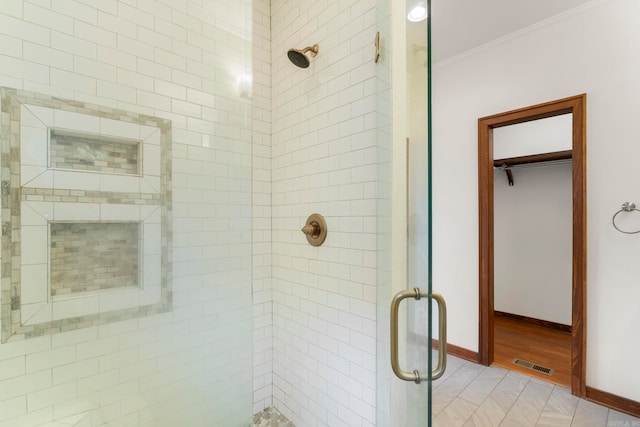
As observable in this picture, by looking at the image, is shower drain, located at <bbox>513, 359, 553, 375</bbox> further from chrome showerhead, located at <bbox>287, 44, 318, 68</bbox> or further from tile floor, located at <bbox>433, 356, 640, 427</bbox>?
chrome showerhead, located at <bbox>287, 44, 318, 68</bbox>

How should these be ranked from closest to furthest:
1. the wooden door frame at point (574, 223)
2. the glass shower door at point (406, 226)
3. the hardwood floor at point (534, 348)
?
the glass shower door at point (406, 226)
the wooden door frame at point (574, 223)
the hardwood floor at point (534, 348)

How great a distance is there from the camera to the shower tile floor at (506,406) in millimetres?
1758

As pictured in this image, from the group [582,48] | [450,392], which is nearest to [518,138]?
[582,48]

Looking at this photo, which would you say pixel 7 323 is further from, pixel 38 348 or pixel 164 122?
pixel 164 122

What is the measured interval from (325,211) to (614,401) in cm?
240

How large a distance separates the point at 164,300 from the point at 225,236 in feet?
1.38

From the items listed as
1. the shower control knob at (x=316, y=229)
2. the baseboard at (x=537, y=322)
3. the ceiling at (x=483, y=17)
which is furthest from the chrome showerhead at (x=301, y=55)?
the baseboard at (x=537, y=322)

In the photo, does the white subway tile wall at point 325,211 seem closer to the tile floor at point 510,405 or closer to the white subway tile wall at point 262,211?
the white subway tile wall at point 262,211

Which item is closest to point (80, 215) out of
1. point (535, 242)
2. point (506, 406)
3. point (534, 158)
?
point (506, 406)

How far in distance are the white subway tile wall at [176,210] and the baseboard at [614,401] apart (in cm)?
231

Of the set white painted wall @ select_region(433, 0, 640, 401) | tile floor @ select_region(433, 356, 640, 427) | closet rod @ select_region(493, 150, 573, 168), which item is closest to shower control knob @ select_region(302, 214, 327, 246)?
tile floor @ select_region(433, 356, 640, 427)

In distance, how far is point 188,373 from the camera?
139 centimetres

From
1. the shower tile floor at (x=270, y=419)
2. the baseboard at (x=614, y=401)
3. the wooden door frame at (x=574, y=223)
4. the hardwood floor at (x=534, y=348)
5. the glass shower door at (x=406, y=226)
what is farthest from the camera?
the hardwood floor at (x=534, y=348)

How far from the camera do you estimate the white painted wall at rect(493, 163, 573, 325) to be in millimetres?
3322
